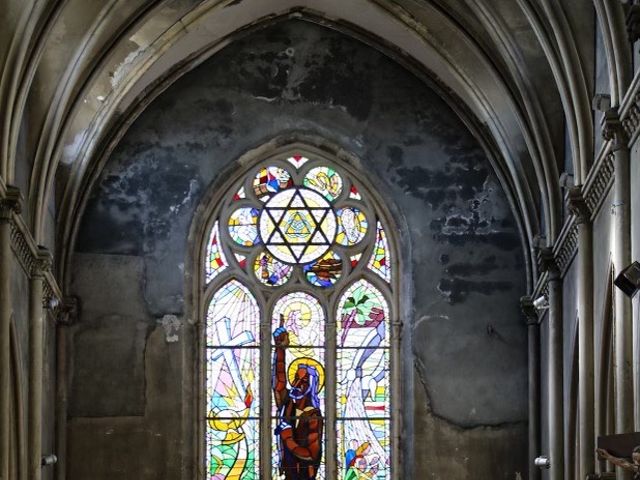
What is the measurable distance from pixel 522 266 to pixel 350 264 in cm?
230

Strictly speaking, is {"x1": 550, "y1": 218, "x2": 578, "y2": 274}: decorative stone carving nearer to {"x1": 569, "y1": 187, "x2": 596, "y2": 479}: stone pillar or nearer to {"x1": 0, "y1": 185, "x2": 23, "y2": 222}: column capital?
{"x1": 569, "y1": 187, "x2": 596, "y2": 479}: stone pillar

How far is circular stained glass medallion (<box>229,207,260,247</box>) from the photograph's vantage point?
2472 centimetres

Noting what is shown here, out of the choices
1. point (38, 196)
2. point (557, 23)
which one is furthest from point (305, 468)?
point (557, 23)

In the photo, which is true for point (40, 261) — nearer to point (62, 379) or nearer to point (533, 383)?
point (62, 379)

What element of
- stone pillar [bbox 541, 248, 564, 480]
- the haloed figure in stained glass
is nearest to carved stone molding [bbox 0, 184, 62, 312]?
the haloed figure in stained glass

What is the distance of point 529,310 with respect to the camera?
77.1ft

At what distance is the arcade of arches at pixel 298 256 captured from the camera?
23.2 metres

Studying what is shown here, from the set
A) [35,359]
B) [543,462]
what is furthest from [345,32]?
[35,359]

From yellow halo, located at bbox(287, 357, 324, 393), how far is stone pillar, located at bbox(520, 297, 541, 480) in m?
2.83

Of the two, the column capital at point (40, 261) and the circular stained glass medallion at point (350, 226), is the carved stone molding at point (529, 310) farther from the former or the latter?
the column capital at point (40, 261)

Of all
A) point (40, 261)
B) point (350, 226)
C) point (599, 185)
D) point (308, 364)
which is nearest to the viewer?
point (599, 185)

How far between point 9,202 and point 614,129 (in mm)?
6234

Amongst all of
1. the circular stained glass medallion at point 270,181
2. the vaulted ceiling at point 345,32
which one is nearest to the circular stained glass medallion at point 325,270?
the circular stained glass medallion at point 270,181

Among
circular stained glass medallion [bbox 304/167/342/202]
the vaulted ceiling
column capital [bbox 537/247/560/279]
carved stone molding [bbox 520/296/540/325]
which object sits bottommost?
carved stone molding [bbox 520/296/540/325]
